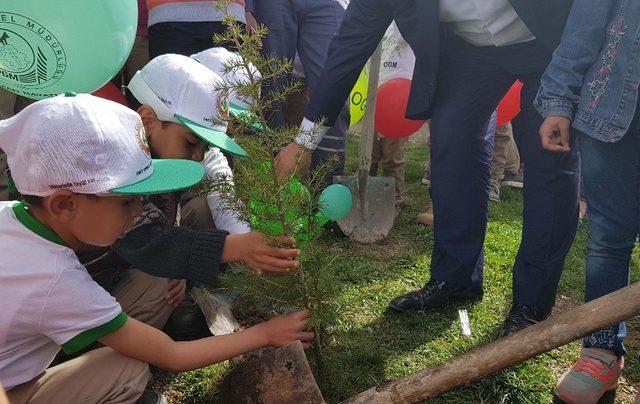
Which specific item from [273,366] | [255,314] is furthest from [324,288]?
[255,314]

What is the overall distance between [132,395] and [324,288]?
0.67 metres

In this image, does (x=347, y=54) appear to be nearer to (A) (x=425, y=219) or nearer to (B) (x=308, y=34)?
(B) (x=308, y=34)

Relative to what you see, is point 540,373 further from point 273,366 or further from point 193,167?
point 193,167

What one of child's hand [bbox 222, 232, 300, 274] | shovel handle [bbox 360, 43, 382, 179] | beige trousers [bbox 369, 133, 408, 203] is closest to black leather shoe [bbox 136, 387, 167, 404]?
child's hand [bbox 222, 232, 300, 274]

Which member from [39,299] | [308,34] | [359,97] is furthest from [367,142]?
[39,299]

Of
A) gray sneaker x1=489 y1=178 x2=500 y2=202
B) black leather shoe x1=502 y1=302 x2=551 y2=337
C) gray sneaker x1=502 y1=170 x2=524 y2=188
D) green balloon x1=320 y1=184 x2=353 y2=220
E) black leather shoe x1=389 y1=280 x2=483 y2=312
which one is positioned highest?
green balloon x1=320 y1=184 x2=353 y2=220

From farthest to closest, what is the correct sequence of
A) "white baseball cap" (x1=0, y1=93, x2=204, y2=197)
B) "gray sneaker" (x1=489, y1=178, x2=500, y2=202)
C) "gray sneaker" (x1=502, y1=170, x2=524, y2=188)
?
"gray sneaker" (x1=502, y1=170, x2=524, y2=188) < "gray sneaker" (x1=489, y1=178, x2=500, y2=202) < "white baseball cap" (x1=0, y1=93, x2=204, y2=197)

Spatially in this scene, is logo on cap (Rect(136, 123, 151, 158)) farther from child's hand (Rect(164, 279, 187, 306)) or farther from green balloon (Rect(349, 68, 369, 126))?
green balloon (Rect(349, 68, 369, 126))

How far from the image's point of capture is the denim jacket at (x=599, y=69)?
1.87m

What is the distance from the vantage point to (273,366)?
1.88 metres

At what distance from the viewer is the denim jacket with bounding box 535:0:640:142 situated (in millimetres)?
1869

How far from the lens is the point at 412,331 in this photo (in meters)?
2.70

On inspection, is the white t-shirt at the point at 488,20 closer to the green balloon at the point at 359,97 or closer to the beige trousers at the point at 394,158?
the green balloon at the point at 359,97

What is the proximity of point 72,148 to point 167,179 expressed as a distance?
32 centimetres
